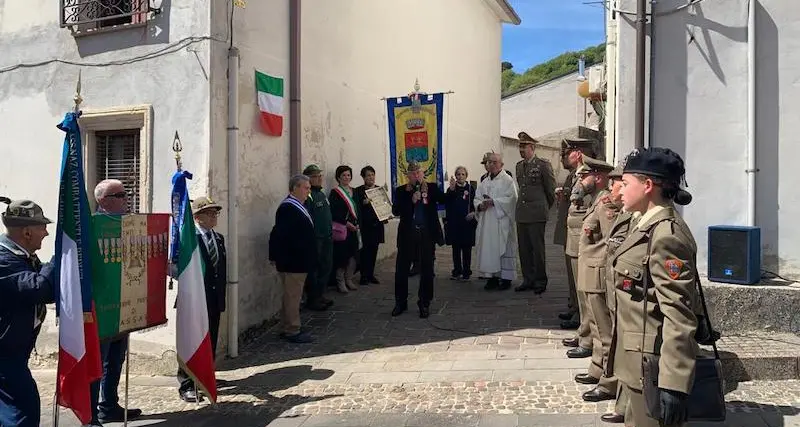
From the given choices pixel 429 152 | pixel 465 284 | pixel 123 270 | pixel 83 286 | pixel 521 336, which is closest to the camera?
pixel 83 286

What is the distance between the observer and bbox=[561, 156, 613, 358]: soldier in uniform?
5.75 meters

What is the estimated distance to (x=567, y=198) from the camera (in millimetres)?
7336

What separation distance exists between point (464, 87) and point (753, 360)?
11.7 meters

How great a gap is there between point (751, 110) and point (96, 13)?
693 centimetres

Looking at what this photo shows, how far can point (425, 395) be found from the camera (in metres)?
5.50

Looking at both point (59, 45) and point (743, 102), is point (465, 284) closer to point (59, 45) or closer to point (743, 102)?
point (743, 102)

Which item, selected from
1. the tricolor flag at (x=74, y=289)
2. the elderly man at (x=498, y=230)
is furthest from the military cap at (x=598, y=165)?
the tricolor flag at (x=74, y=289)

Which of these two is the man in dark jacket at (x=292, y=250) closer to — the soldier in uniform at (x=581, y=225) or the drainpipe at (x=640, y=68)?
the soldier in uniform at (x=581, y=225)

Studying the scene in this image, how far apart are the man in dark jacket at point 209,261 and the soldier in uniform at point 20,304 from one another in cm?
167

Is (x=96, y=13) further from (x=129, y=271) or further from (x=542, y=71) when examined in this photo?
(x=542, y=71)

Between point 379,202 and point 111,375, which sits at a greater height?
point 379,202

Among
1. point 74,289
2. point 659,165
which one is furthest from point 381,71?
point 659,165

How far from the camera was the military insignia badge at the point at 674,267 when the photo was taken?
9.94ft

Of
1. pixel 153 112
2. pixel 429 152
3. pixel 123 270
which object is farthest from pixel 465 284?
pixel 123 270
